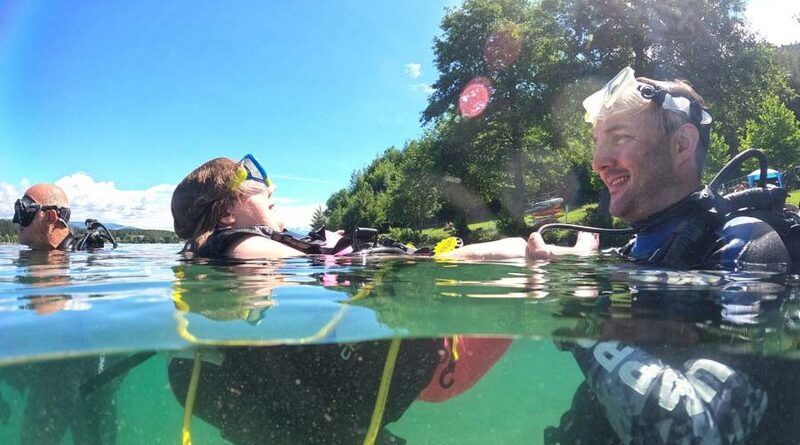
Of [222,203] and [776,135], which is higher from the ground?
[776,135]

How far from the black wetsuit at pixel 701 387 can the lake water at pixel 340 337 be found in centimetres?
3

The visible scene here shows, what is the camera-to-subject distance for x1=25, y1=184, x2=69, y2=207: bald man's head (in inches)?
299

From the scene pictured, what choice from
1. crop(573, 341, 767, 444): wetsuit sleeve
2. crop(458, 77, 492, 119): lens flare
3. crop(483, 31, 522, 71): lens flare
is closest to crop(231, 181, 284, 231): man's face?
crop(573, 341, 767, 444): wetsuit sleeve

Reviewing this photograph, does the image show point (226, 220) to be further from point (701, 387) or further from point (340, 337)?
point (701, 387)

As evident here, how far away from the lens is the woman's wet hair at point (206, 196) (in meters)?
5.40

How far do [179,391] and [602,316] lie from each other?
322cm

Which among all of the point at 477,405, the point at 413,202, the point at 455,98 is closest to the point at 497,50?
the point at 455,98

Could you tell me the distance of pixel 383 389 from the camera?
10.1 ft

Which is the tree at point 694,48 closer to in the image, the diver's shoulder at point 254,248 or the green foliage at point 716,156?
the green foliage at point 716,156

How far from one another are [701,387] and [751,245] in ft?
3.43

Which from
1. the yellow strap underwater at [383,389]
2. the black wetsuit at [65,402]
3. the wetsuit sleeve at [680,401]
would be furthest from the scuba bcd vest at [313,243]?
the wetsuit sleeve at [680,401]

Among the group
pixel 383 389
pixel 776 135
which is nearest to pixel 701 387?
pixel 383 389

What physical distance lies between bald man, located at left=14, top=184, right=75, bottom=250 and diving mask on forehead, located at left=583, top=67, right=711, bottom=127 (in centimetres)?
796

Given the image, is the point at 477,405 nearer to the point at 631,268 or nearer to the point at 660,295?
the point at 631,268
